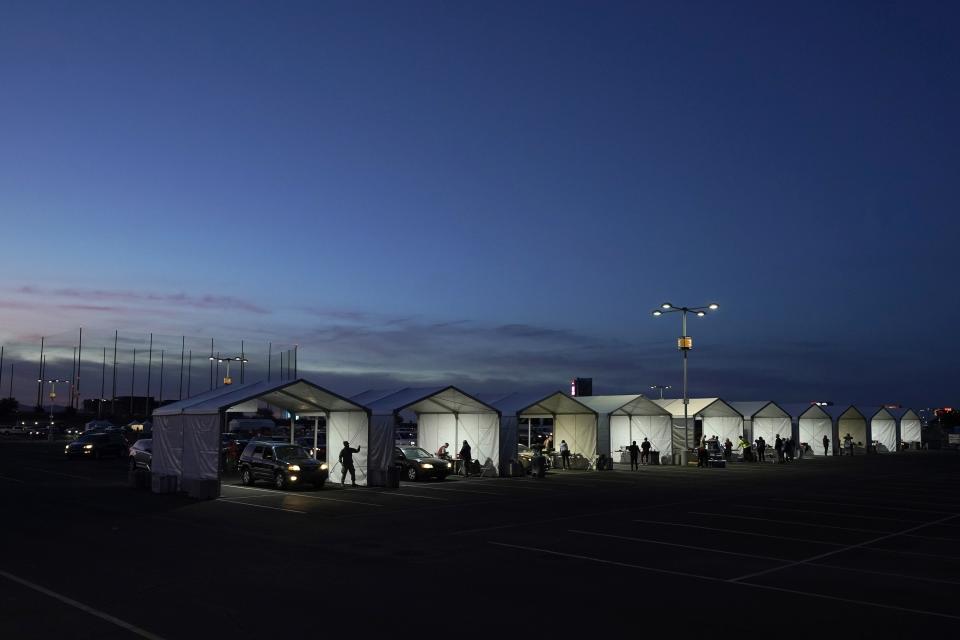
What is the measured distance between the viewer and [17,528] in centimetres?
1628

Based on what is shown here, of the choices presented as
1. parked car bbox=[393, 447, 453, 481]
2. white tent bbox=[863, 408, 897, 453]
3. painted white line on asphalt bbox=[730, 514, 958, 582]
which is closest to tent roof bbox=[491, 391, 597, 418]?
parked car bbox=[393, 447, 453, 481]

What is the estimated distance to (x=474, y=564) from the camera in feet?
41.2

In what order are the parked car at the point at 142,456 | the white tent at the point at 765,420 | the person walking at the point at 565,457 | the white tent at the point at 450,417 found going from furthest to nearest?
the white tent at the point at 765,420 → the person walking at the point at 565,457 → the white tent at the point at 450,417 → the parked car at the point at 142,456

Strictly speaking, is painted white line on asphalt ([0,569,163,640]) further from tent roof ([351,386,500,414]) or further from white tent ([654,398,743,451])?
white tent ([654,398,743,451])

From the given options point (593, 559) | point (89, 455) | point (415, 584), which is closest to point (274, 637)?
point (415, 584)

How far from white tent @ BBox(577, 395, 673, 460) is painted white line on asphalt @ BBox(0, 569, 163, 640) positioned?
112 feet

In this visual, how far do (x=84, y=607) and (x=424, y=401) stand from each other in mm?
24929

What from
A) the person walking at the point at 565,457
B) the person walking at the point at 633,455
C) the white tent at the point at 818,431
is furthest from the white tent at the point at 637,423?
the white tent at the point at 818,431

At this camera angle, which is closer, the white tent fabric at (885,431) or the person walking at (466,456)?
the person walking at (466,456)

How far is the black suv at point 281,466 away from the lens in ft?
86.6

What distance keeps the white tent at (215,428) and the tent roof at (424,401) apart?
129 cm

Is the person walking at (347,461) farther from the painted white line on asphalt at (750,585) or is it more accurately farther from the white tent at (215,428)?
the painted white line on asphalt at (750,585)

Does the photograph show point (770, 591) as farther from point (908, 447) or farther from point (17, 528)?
point (908, 447)

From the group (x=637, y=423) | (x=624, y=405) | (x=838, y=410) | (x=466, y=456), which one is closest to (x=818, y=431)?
(x=838, y=410)
